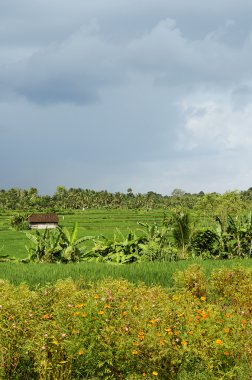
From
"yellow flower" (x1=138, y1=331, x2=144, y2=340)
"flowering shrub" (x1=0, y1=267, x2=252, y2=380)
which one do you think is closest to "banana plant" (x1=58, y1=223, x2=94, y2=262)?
"flowering shrub" (x1=0, y1=267, x2=252, y2=380)

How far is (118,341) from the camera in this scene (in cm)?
600

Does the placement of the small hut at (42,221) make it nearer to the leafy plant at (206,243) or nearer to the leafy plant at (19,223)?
the leafy plant at (19,223)

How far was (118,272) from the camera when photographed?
12.3m

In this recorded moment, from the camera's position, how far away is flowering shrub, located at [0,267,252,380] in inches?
234

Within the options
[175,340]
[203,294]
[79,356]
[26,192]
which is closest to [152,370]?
[175,340]

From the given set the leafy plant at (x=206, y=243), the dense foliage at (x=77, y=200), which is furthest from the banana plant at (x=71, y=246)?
the dense foliage at (x=77, y=200)

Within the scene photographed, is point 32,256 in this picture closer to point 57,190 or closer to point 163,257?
point 163,257

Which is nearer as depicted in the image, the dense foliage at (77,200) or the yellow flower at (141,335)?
the yellow flower at (141,335)

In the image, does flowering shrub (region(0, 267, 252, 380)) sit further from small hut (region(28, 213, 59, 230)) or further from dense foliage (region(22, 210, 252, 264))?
small hut (region(28, 213, 59, 230))

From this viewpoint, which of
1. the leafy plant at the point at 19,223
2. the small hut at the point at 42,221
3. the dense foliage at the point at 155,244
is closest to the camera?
the dense foliage at the point at 155,244

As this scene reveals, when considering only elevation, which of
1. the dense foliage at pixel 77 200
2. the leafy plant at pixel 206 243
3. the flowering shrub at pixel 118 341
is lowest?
the flowering shrub at pixel 118 341

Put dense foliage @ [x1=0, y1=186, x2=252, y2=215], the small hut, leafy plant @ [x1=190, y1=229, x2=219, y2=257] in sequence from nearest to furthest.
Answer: leafy plant @ [x1=190, y1=229, x2=219, y2=257] → the small hut → dense foliage @ [x1=0, y1=186, x2=252, y2=215]

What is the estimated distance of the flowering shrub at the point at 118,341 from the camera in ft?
19.5

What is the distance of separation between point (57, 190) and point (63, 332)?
392 ft
